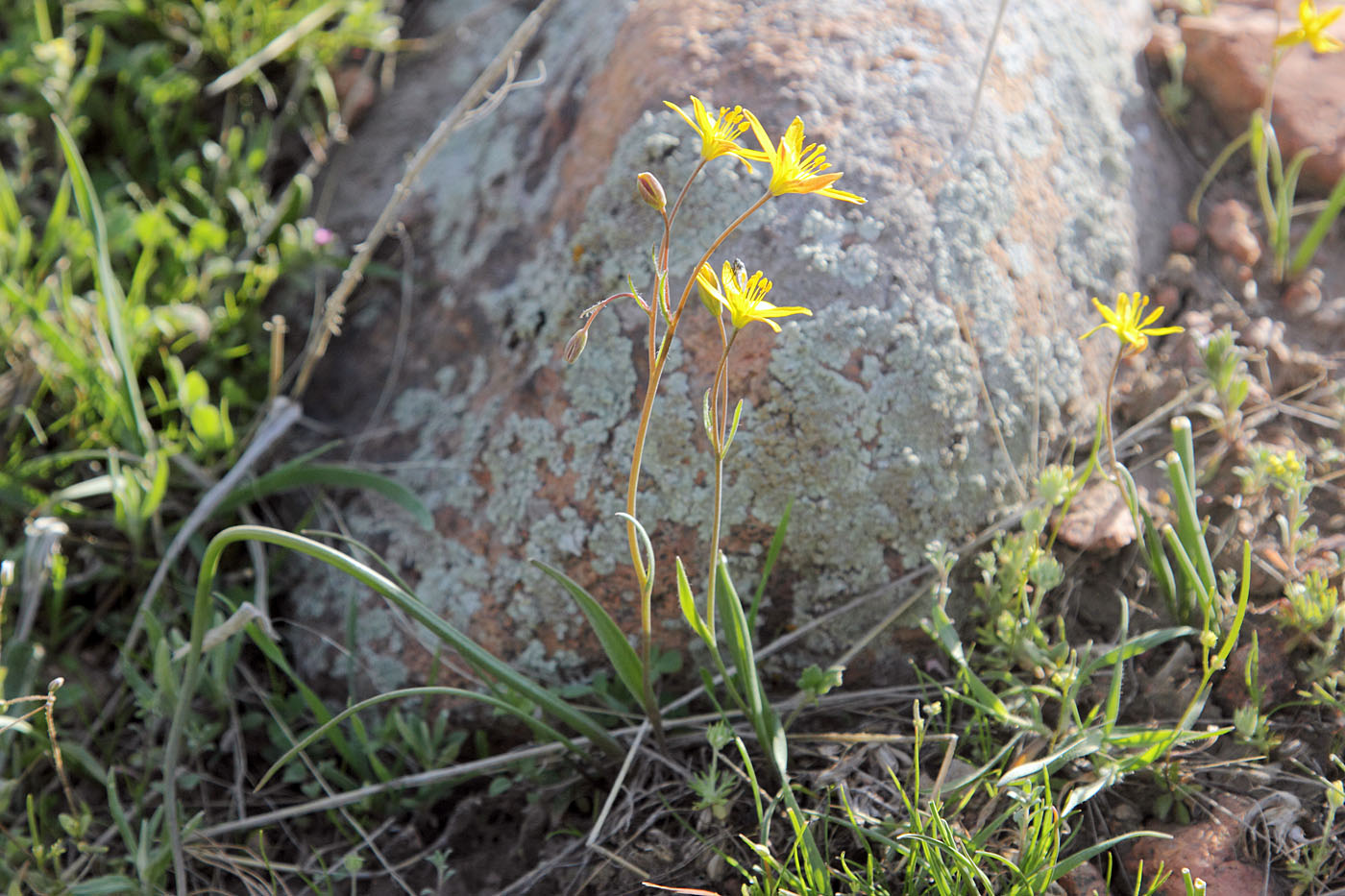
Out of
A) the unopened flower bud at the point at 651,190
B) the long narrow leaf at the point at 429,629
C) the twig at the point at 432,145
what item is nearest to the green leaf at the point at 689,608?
the long narrow leaf at the point at 429,629

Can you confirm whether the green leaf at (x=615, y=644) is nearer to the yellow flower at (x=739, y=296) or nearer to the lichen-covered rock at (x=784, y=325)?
the lichen-covered rock at (x=784, y=325)

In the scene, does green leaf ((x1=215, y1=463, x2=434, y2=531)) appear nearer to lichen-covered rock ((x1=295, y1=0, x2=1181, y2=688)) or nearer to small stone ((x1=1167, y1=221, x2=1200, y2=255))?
lichen-covered rock ((x1=295, y1=0, x2=1181, y2=688))

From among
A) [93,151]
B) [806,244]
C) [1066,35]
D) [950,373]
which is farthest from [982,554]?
[93,151]

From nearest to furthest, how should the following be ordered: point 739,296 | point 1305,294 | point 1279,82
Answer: point 739,296 → point 1305,294 → point 1279,82

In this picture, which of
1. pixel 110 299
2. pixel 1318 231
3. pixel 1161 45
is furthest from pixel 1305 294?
pixel 110 299

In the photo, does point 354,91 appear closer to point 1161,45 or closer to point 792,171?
point 792,171

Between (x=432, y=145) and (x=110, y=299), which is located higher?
(x=432, y=145)

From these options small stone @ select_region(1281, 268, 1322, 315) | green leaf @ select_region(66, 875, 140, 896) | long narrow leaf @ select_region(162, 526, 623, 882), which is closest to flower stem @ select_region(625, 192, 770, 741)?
long narrow leaf @ select_region(162, 526, 623, 882)
